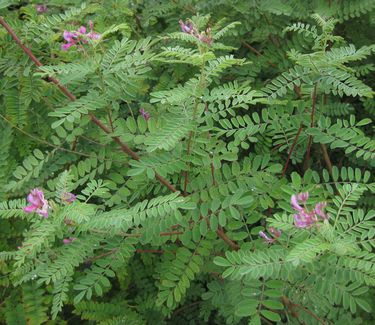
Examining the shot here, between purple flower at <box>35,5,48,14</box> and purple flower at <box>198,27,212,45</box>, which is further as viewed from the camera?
purple flower at <box>35,5,48,14</box>

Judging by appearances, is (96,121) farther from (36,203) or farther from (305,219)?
(305,219)

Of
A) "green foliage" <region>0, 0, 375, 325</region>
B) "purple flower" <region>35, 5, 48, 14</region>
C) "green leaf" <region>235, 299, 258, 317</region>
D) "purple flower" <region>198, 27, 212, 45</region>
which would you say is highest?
"purple flower" <region>198, 27, 212, 45</region>

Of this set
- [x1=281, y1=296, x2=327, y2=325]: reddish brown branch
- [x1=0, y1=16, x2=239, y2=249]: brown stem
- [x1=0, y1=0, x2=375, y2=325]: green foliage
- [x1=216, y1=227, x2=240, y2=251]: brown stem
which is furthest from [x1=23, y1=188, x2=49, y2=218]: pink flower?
[x1=281, y1=296, x2=327, y2=325]: reddish brown branch

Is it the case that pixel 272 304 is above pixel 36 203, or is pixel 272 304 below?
below

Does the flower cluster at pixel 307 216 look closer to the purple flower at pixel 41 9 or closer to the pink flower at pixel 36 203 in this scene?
the pink flower at pixel 36 203

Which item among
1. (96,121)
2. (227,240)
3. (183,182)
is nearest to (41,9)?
(96,121)

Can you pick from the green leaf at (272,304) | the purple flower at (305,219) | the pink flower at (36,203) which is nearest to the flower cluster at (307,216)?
the purple flower at (305,219)

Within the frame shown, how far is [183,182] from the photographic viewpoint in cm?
192

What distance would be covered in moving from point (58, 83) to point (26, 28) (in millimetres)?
331

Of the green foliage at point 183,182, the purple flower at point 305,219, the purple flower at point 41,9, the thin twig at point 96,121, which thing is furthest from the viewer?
the purple flower at point 41,9

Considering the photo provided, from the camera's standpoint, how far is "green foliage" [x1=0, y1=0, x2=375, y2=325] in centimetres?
158

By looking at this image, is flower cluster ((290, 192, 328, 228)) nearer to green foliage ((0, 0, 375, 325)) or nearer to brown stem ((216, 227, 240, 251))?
green foliage ((0, 0, 375, 325))

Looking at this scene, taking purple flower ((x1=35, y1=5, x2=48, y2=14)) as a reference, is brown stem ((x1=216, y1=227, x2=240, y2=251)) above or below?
below

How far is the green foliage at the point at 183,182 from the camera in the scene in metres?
1.58
